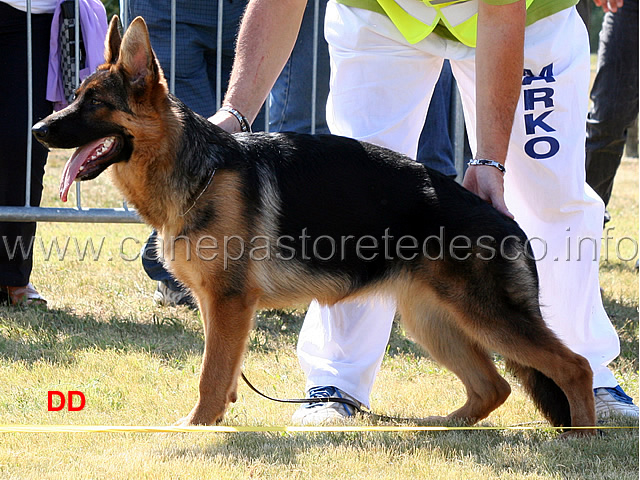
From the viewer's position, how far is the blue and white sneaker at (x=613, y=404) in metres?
3.80

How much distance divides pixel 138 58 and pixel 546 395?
215cm

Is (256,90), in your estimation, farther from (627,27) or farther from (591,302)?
(627,27)

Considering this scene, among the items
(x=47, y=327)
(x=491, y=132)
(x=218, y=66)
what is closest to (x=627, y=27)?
(x=218, y=66)

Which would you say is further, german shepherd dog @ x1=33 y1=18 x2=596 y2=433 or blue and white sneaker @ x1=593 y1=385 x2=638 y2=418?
blue and white sneaker @ x1=593 y1=385 x2=638 y2=418

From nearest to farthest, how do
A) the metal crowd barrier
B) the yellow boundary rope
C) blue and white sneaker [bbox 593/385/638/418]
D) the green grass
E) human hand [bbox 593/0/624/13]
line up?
1. the green grass
2. the yellow boundary rope
3. blue and white sneaker [bbox 593/385/638/418]
4. the metal crowd barrier
5. human hand [bbox 593/0/624/13]

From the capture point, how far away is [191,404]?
12.7 feet

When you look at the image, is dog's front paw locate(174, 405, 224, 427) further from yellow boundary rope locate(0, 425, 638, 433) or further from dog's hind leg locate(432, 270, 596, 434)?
dog's hind leg locate(432, 270, 596, 434)

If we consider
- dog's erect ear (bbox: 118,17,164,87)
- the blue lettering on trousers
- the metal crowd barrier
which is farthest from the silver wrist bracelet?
the metal crowd barrier

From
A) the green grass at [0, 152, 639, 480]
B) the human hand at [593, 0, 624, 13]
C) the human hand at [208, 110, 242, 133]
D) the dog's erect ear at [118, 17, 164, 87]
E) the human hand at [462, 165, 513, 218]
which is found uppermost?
the human hand at [593, 0, 624, 13]

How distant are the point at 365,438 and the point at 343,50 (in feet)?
5.84

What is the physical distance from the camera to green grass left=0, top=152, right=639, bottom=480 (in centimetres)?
308

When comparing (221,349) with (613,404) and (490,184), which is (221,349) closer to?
(490,184)

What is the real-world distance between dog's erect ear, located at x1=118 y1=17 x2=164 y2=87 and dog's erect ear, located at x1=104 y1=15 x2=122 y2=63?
0.40 feet

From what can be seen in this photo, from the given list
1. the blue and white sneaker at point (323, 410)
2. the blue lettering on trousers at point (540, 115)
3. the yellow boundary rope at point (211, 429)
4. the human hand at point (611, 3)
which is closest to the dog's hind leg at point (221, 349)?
the yellow boundary rope at point (211, 429)
